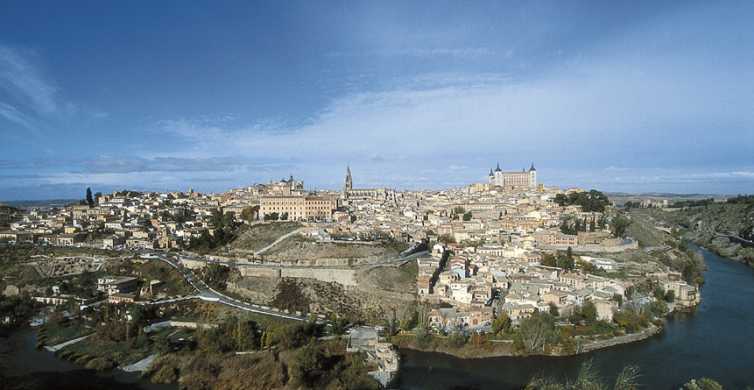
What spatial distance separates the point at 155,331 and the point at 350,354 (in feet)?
24.0

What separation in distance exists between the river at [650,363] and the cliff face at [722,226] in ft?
55.7

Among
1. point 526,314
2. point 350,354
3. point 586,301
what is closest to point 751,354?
point 586,301

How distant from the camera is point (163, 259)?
24.9 metres

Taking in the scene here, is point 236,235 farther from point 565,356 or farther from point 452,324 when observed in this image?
point 565,356

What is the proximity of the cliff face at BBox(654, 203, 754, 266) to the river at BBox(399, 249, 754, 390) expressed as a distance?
17.0 meters

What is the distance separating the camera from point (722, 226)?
138 ft

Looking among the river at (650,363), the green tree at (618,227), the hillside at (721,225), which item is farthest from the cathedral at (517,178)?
the river at (650,363)

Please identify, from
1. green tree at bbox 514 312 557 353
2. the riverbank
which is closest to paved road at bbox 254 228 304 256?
the riverbank

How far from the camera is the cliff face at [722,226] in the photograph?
34.1 metres

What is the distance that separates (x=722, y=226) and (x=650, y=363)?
34.5 meters

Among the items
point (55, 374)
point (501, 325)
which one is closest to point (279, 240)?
point (55, 374)

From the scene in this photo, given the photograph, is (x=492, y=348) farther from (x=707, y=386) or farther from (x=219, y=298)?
(x=219, y=298)

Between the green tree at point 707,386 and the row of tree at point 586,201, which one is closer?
the green tree at point 707,386

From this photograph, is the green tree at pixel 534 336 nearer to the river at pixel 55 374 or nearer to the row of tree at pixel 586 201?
the river at pixel 55 374
